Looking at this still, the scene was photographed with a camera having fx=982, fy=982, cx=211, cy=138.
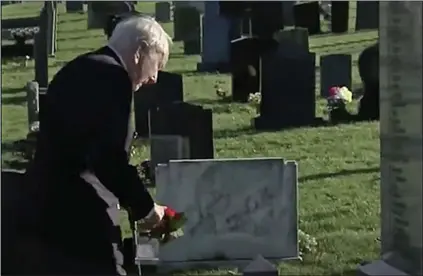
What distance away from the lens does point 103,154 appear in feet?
13.2

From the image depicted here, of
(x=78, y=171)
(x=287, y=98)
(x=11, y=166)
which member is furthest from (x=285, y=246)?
(x=287, y=98)

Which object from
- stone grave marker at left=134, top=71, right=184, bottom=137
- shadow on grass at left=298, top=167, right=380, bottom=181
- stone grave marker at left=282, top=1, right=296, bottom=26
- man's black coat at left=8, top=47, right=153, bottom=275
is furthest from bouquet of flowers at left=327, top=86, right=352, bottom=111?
stone grave marker at left=282, top=1, right=296, bottom=26

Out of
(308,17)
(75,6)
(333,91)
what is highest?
(75,6)

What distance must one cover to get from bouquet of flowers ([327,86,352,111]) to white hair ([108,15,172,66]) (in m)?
7.18

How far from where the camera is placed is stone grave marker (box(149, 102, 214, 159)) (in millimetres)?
7918

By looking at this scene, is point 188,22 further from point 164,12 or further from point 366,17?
point 366,17

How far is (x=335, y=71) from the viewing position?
1252cm

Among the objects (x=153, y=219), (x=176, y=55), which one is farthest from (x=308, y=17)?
(x=153, y=219)

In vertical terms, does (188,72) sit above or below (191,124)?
above

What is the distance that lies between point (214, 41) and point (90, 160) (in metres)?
Answer: 11.3

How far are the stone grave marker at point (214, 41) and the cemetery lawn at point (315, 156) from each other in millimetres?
301

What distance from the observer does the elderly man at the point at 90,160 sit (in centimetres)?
405

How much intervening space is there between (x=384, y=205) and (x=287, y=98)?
6872mm

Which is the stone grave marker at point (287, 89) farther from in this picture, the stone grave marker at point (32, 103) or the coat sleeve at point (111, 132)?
the coat sleeve at point (111, 132)
